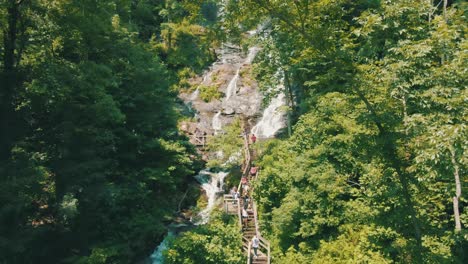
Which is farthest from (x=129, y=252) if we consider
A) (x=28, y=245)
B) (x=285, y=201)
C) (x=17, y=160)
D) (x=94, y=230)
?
(x=285, y=201)

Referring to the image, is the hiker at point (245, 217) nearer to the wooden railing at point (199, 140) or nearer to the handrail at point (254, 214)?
the handrail at point (254, 214)

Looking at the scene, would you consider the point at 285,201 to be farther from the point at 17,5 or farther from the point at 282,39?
the point at 17,5

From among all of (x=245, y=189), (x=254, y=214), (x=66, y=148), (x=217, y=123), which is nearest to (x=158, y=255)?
(x=254, y=214)

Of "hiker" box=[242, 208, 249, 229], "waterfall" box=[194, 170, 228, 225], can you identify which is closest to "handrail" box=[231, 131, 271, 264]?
"hiker" box=[242, 208, 249, 229]

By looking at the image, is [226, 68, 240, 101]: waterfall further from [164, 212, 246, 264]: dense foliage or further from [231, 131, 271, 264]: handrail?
[164, 212, 246, 264]: dense foliage

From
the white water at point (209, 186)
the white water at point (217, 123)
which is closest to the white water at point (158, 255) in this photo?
the white water at point (209, 186)

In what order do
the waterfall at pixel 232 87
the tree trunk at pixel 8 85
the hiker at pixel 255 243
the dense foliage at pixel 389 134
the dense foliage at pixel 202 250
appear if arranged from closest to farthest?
the dense foliage at pixel 389 134 → the tree trunk at pixel 8 85 → the dense foliage at pixel 202 250 → the hiker at pixel 255 243 → the waterfall at pixel 232 87
